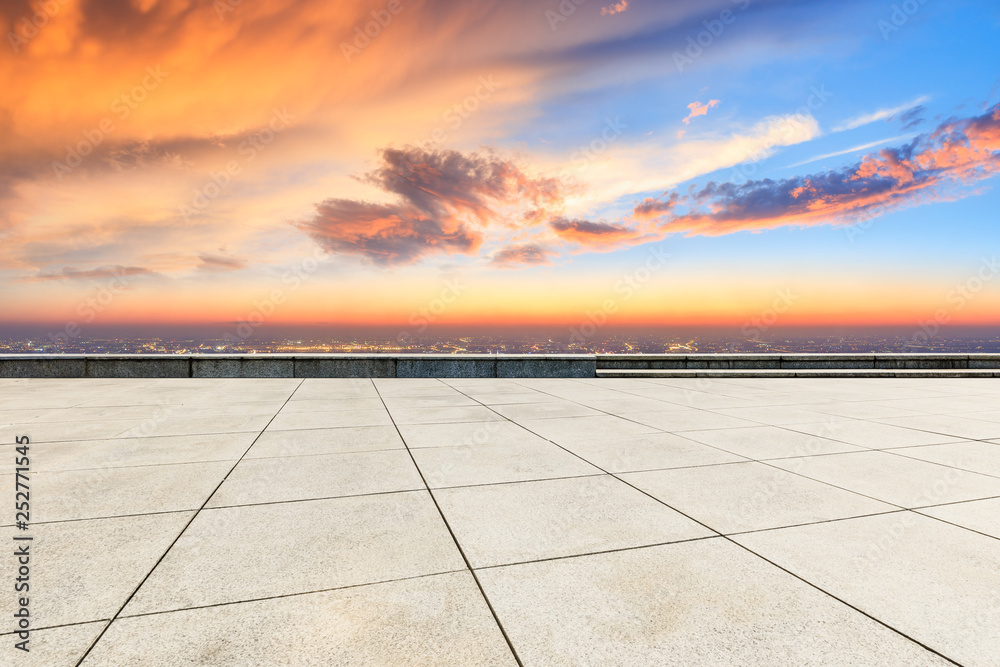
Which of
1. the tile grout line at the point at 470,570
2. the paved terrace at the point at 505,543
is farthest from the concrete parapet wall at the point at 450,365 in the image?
the tile grout line at the point at 470,570

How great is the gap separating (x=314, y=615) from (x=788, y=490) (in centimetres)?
391

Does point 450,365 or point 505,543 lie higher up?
point 450,365

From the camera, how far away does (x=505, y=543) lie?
3.23m

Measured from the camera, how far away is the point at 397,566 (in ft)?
9.59

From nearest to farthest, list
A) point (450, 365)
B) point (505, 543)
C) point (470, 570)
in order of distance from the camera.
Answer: point (470, 570)
point (505, 543)
point (450, 365)

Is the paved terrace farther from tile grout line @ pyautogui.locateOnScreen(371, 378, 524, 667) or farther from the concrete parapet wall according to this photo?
the concrete parapet wall

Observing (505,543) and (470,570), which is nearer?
(470,570)

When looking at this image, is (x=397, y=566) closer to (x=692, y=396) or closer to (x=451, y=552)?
(x=451, y=552)

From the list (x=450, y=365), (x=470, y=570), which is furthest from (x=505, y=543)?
→ (x=450, y=365)

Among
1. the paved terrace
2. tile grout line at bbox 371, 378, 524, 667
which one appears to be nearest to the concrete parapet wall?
the paved terrace

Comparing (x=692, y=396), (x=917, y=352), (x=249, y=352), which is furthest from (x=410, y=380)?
(x=917, y=352)

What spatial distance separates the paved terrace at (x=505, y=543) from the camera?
2273mm

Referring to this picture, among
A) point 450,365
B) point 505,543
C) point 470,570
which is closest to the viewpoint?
point 470,570

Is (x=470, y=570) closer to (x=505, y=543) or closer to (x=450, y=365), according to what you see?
(x=505, y=543)
